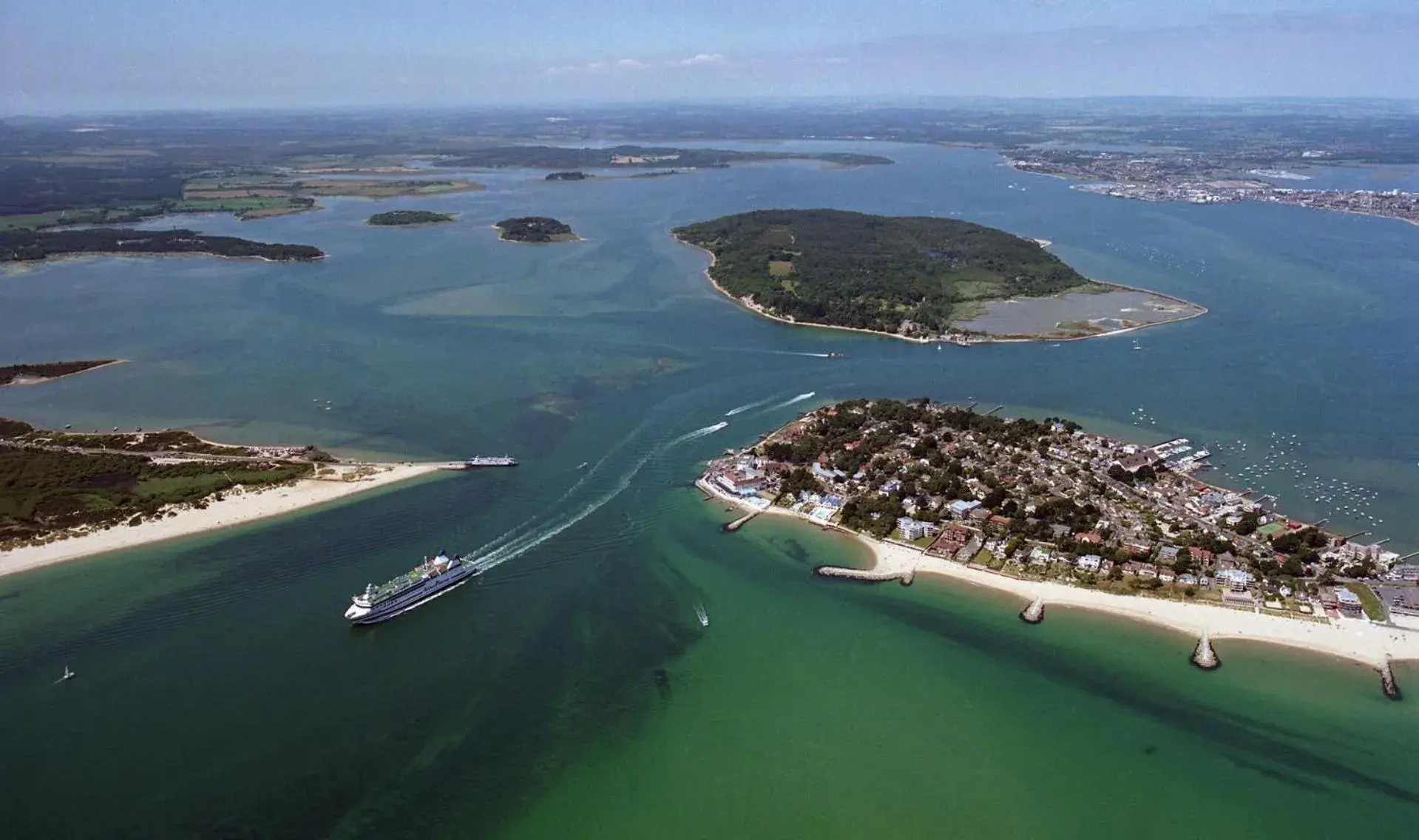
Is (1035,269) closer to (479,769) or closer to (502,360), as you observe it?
(502,360)

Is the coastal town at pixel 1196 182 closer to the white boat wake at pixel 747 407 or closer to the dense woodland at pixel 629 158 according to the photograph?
the dense woodland at pixel 629 158

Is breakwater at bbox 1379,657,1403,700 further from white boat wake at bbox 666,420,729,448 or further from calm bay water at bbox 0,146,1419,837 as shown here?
white boat wake at bbox 666,420,729,448

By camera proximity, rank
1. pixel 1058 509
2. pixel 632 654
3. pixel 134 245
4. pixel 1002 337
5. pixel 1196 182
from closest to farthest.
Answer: pixel 632 654
pixel 1058 509
pixel 1002 337
pixel 134 245
pixel 1196 182

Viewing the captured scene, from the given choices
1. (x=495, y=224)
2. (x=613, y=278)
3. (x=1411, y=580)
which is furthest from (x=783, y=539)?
(x=495, y=224)

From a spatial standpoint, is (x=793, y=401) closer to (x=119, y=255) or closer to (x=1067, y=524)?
(x=1067, y=524)

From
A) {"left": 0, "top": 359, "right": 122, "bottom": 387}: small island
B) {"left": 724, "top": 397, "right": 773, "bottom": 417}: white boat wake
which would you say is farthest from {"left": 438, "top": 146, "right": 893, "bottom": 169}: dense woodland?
{"left": 724, "top": 397, "right": 773, "bottom": 417}: white boat wake

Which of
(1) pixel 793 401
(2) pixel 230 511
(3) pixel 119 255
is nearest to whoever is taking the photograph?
(2) pixel 230 511

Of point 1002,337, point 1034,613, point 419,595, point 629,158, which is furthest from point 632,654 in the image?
point 629,158
